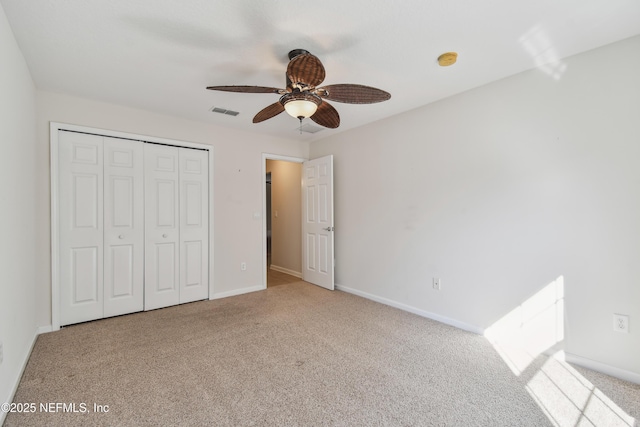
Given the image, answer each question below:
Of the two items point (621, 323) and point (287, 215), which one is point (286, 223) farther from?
point (621, 323)

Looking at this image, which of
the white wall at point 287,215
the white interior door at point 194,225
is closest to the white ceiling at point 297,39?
the white interior door at point 194,225

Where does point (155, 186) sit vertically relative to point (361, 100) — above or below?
below

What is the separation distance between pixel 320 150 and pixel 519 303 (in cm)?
330

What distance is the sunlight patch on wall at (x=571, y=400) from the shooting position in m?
1.66

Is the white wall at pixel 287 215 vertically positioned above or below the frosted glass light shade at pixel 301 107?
below

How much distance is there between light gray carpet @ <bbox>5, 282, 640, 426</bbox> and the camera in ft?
5.56

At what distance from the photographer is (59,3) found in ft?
5.54

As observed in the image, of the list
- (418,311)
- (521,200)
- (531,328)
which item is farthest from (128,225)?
(531,328)

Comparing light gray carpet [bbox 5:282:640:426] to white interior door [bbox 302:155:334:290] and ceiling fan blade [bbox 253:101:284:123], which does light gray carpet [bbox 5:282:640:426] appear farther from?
ceiling fan blade [bbox 253:101:284:123]

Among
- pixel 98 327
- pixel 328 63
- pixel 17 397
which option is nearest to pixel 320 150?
A: pixel 328 63

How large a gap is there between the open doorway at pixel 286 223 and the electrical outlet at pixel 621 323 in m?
3.82

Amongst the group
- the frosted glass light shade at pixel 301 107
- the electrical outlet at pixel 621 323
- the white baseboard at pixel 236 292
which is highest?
the frosted glass light shade at pixel 301 107

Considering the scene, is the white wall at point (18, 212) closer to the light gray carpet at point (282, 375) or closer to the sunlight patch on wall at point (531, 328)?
the light gray carpet at point (282, 375)

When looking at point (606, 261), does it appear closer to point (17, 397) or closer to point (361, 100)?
point (361, 100)
